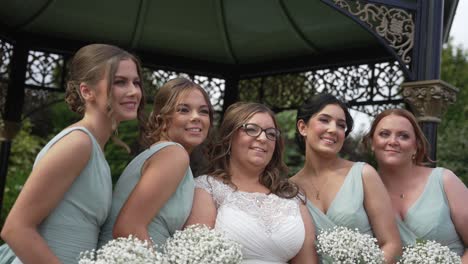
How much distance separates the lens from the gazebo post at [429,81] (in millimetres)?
5711

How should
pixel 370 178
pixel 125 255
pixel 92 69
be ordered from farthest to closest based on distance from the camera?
pixel 370 178
pixel 92 69
pixel 125 255

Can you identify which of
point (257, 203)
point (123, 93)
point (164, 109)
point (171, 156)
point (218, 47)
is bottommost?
point (257, 203)

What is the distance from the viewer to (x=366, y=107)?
847cm

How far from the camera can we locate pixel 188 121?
415 cm

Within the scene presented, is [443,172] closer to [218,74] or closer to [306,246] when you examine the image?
[306,246]

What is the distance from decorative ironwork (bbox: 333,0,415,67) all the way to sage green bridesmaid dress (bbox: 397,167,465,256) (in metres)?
1.61

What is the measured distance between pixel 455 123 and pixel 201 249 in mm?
17420

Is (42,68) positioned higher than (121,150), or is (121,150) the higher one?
(42,68)

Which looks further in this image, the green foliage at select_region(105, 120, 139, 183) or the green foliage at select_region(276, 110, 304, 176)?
the green foliage at select_region(276, 110, 304, 176)

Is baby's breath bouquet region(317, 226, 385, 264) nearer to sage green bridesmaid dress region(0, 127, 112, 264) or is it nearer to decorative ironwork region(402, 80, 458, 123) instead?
sage green bridesmaid dress region(0, 127, 112, 264)

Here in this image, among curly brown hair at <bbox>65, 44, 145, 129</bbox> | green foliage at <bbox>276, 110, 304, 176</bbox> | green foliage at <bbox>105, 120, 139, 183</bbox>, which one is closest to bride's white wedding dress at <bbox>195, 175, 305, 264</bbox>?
curly brown hair at <bbox>65, 44, 145, 129</bbox>

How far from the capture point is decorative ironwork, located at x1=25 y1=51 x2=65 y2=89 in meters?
8.77

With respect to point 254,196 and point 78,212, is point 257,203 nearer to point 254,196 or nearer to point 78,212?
point 254,196

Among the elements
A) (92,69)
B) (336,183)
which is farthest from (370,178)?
(92,69)
